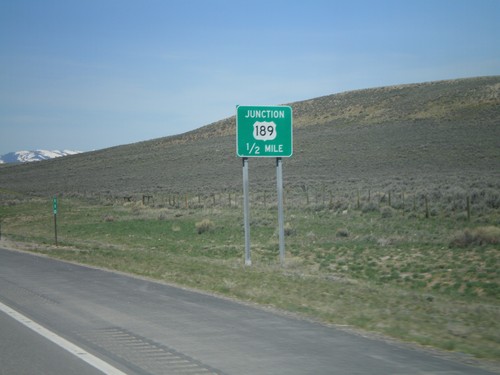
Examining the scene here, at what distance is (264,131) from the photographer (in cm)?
2141

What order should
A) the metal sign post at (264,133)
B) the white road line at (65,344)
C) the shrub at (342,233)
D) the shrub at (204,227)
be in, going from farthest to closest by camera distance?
the shrub at (204,227)
the shrub at (342,233)
the metal sign post at (264,133)
the white road line at (65,344)

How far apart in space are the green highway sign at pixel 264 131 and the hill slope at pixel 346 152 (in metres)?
26.8

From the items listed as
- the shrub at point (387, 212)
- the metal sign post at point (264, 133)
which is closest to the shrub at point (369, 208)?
the shrub at point (387, 212)

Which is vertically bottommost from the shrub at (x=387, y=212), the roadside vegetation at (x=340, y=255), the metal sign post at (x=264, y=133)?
the roadside vegetation at (x=340, y=255)

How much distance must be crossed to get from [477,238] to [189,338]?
17.4m

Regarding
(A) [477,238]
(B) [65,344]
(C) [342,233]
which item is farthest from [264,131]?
(B) [65,344]

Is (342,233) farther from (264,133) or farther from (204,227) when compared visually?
(264,133)

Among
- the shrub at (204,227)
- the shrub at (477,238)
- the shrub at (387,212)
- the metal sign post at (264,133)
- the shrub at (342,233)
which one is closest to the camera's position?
the metal sign post at (264,133)

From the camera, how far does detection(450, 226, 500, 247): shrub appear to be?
77.5 ft

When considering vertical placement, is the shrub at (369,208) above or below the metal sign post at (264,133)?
below

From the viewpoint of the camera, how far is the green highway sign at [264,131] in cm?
2117

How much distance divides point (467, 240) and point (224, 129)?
106 metres

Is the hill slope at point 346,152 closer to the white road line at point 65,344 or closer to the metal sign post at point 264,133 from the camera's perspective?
the metal sign post at point 264,133

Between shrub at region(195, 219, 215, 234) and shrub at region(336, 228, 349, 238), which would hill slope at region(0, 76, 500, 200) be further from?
shrub at region(195, 219, 215, 234)
